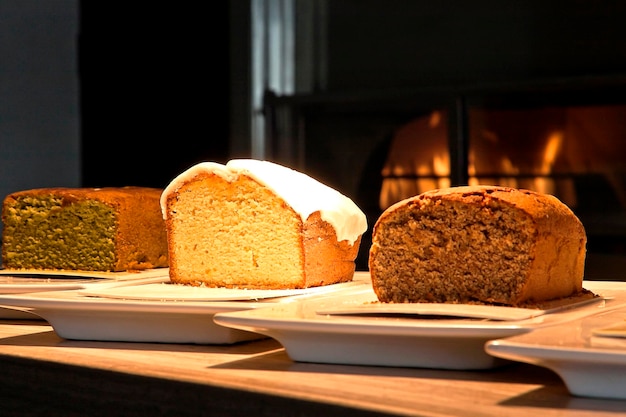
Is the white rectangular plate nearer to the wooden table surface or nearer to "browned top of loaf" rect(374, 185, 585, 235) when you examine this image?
the wooden table surface

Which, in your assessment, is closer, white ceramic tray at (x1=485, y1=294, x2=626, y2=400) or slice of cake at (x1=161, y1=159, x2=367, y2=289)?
white ceramic tray at (x1=485, y1=294, x2=626, y2=400)

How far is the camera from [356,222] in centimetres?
238

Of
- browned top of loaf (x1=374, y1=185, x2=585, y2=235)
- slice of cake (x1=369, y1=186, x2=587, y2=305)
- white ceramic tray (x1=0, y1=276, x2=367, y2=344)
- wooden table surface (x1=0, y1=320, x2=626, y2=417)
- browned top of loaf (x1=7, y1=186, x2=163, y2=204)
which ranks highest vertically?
browned top of loaf (x1=7, y1=186, x2=163, y2=204)

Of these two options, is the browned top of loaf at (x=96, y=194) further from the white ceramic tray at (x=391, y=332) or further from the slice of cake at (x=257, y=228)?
the white ceramic tray at (x=391, y=332)

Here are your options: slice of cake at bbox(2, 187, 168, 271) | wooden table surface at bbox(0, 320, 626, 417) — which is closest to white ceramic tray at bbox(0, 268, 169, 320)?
slice of cake at bbox(2, 187, 168, 271)

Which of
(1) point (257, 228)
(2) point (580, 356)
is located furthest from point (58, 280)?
(2) point (580, 356)

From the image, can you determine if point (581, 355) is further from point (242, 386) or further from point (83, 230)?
point (83, 230)

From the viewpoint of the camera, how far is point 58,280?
8.14ft

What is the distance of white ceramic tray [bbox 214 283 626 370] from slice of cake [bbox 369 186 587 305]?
107mm

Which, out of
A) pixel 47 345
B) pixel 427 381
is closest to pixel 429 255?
pixel 427 381

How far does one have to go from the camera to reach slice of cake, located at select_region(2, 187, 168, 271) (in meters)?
2.70

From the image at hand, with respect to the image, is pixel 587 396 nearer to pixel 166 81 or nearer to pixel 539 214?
pixel 539 214

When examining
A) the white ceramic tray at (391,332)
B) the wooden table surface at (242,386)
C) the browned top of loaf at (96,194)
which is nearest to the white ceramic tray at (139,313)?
the wooden table surface at (242,386)

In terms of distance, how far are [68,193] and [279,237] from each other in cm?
78
